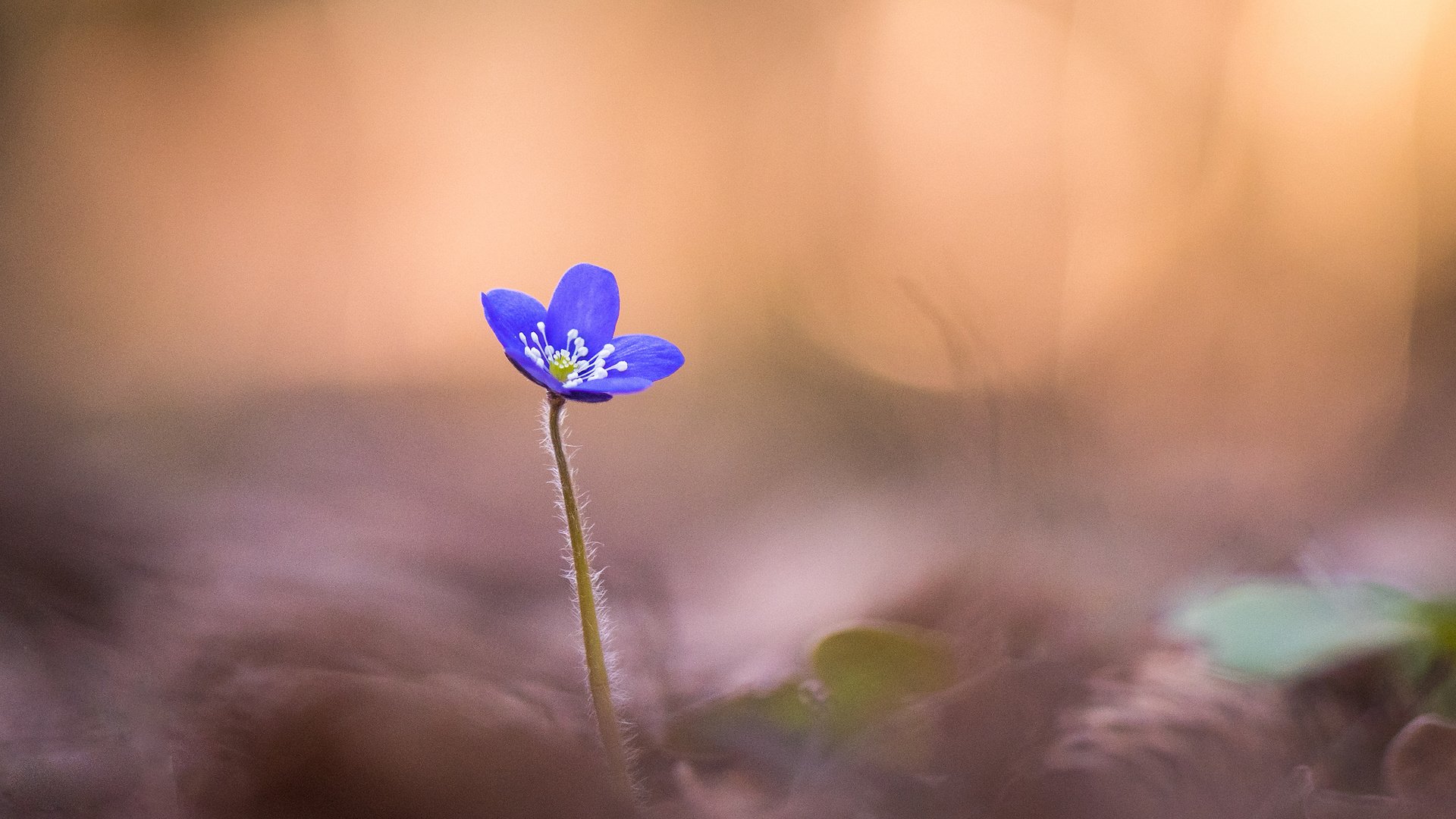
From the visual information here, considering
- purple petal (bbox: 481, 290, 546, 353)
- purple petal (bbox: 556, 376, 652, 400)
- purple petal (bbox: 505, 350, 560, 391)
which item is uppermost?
purple petal (bbox: 481, 290, 546, 353)

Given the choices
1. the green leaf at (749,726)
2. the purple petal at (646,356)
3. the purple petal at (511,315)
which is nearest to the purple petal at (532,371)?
the purple petal at (511,315)

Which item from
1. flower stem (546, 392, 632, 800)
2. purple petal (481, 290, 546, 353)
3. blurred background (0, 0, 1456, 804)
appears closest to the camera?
flower stem (546, 392, 632, 800)

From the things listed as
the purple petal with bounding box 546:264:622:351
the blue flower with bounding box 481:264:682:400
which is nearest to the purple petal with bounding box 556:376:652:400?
the blue flower with bounding box 481:264:682:400

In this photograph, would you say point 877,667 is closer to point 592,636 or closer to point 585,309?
point 592,636

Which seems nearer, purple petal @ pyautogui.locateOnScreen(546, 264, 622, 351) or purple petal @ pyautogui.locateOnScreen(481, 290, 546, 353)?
purple petal @ pyautogui.locateOnScreen(481, 290, 546, 353)

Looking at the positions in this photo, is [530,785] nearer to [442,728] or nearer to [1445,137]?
[442,728]

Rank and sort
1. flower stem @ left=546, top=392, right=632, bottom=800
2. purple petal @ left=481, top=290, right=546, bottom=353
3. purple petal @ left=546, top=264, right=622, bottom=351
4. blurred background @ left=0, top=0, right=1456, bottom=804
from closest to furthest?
1. flower stem @ left=546, top=392, right=632, bottom=800
2. purple petal @ left=481, top=290, right=546, bottom=353
3. purple petal @ left=546, top=264, right=622, bottom=351
4. blurred background @ left=0, top=0, right=1456, bottom=804

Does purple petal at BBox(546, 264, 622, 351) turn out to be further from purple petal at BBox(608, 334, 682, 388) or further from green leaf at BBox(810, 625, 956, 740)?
green leaf at BBox(810, 625, 956, 740)

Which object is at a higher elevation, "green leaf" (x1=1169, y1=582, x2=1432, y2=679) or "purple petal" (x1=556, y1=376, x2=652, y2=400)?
"purple petal" (x1=556, y1=376, x2=652, y2=400)
